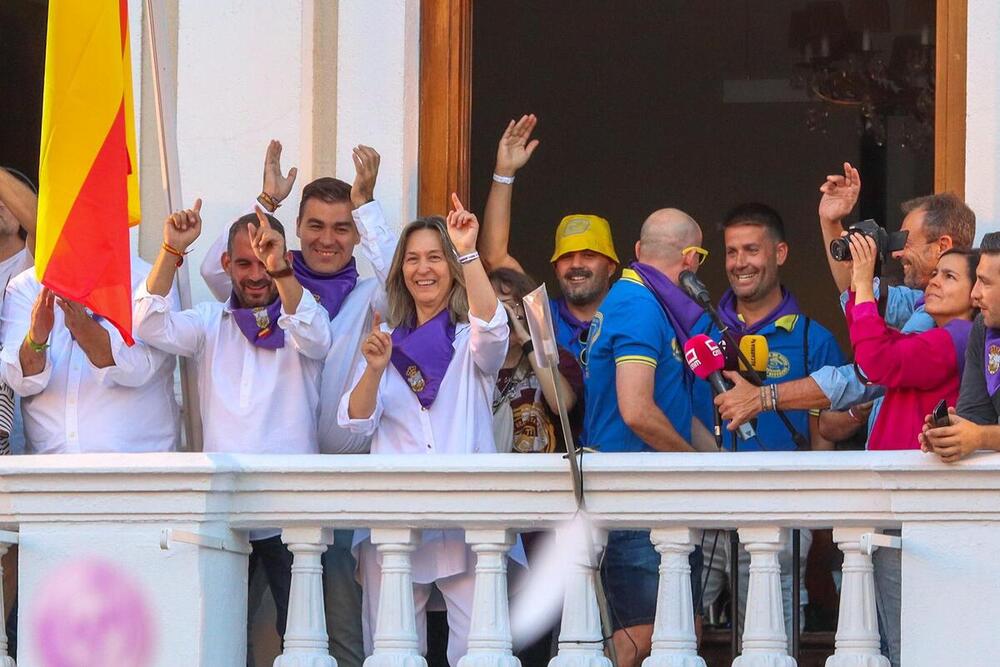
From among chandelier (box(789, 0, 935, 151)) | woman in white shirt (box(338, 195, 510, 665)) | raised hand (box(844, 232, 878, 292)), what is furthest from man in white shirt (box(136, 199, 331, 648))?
chandelier (box(789, 0, 935, 151))

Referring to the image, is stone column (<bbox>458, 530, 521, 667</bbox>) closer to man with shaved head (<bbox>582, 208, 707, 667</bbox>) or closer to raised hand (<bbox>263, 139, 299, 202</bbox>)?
man with shaved head (<bbox>582, 208, 707, 667</bbox>)

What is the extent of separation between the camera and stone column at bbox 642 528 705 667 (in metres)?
4.80

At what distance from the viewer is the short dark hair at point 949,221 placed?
5648mm

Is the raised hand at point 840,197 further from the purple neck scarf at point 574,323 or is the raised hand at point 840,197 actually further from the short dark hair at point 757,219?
the purple neck scarf at point 574,323

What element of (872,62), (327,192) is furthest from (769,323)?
(872,62)

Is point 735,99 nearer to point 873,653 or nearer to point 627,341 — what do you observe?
point 627,341

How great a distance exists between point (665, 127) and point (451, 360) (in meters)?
6.26

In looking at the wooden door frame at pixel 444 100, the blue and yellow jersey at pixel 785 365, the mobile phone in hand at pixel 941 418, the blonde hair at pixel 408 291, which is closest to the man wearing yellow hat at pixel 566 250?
the wooden door frame at pixel 444 100

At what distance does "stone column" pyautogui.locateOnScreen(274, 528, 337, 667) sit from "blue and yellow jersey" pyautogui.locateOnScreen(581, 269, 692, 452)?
1.06 m

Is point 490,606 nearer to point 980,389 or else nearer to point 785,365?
point 980,389

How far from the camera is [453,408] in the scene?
551 cm

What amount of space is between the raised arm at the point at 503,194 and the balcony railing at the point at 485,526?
158cm

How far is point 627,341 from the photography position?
18.4ft

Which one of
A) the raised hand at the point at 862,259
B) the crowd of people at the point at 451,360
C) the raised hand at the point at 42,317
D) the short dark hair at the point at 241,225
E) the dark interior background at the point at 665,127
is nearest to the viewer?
the raised hand at the point at 862,259
